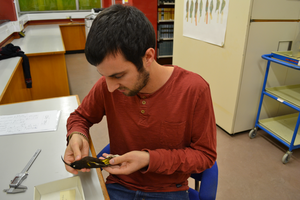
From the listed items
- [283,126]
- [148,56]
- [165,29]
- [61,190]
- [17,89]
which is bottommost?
[283,126]

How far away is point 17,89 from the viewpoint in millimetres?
2344

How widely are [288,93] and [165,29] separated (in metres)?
3.08

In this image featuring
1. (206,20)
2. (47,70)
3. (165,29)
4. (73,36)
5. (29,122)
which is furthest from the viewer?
(73,36)

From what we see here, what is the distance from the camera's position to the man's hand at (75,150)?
840 mm

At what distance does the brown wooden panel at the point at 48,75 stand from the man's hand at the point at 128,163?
2435mm

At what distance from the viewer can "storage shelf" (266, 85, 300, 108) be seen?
6.53 feet

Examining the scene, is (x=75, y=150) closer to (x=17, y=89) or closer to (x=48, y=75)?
(x=17, y=89)

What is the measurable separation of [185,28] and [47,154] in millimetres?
2357

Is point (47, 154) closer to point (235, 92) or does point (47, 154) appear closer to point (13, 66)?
point (13, 66)

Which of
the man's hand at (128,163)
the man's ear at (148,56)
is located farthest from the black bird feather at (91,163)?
the man's ear at (148,56)

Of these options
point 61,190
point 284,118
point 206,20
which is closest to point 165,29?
point 206,20

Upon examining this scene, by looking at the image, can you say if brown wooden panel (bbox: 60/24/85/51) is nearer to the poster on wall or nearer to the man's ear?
the poster on wall

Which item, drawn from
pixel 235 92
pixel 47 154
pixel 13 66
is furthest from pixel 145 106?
pixel 13 66

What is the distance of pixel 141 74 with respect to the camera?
83cm
